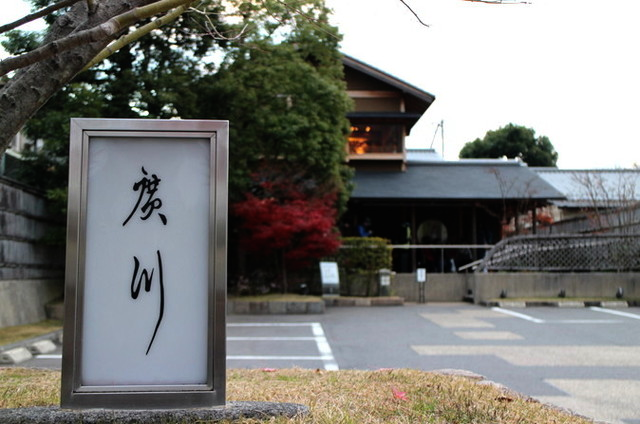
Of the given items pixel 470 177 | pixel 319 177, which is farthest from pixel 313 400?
pixel 470 177

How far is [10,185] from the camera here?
11.9 metres

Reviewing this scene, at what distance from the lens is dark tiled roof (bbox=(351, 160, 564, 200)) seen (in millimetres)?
21703

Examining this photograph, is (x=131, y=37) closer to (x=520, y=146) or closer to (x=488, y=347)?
(x=488, y=347)

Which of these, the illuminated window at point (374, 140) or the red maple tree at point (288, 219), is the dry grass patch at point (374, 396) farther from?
the illuminated window at point (374, 140)

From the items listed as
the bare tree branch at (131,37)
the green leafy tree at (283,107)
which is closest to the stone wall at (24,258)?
the green leafy tree at (283,107)

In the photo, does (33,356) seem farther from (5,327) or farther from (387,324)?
(387,324)

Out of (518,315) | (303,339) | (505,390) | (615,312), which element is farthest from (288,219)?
(505,390)

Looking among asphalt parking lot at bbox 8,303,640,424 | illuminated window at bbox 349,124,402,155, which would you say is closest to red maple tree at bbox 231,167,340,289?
asphalt parking lot at bbox 8,303,640,424

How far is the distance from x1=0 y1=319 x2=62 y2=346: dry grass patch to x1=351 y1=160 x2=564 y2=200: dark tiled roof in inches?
468

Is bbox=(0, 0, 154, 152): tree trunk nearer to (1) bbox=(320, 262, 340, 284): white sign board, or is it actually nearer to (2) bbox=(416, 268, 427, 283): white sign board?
(1) bbox=(320, 262, 340, 284): white sign board

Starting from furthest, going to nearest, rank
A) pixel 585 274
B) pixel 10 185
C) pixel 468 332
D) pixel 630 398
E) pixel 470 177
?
pixel 470 177
pixel 585 274
pixel 10 185
pixel 468 332
pixel 630 398

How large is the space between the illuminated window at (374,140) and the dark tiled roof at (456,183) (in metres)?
0.92

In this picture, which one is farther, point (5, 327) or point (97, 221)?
point (5, 327)

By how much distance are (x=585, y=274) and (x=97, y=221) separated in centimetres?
1634
